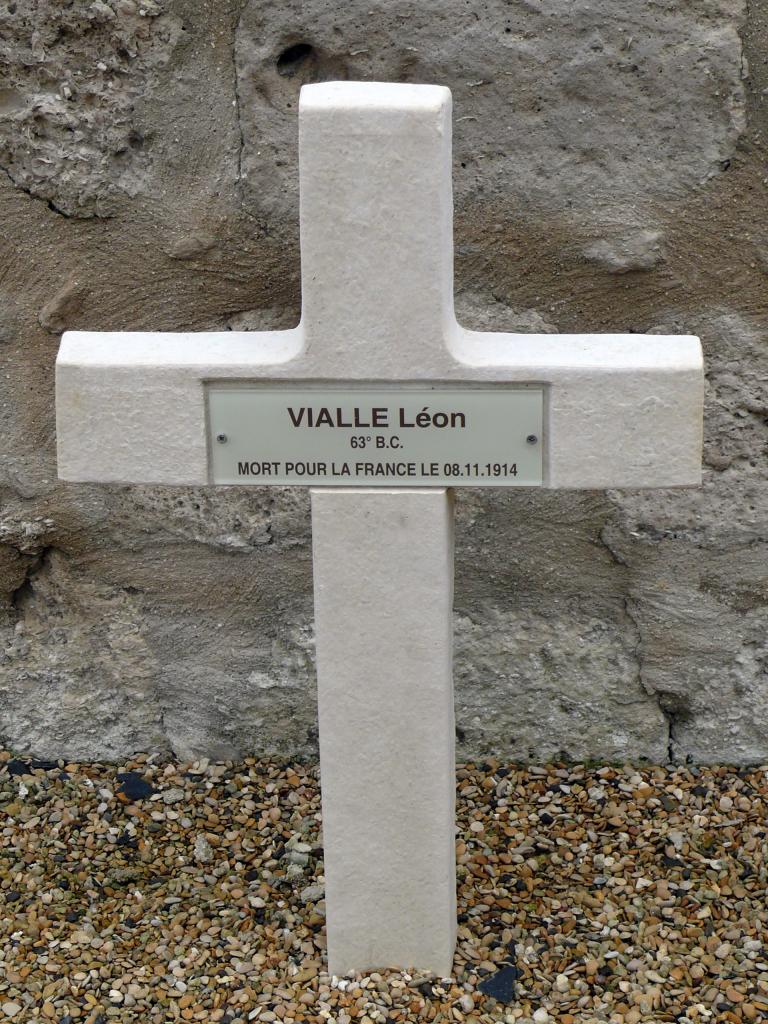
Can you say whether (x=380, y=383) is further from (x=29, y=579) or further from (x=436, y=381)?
(x=29, y=579)

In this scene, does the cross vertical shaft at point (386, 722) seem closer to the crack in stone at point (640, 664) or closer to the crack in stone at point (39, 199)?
the crack in stone at point (640, 664)

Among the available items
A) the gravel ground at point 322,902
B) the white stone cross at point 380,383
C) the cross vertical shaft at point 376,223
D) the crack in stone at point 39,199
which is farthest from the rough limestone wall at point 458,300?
the cross vertical shaft at point 376,223

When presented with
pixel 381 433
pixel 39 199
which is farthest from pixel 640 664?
pixel 39 199

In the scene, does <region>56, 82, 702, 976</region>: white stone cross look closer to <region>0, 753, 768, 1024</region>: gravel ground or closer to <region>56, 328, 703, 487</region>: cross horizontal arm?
<region>56, 328, 703, 487</region>: cross horizontal arm

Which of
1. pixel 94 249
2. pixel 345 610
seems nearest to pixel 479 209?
pixel 94 249

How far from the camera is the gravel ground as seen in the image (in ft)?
9.24

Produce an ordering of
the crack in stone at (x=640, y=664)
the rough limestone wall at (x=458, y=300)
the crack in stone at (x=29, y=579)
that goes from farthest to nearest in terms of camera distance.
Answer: the crack in stone at (x=29, y=579) → the crack in stone at (x=640, y=664) → the rough limestone wall at (x=458, y=300)

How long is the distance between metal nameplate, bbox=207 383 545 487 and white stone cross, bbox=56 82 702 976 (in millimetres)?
23

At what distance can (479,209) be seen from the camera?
3.23m

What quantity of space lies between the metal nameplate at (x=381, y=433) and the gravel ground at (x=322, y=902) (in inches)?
41.7

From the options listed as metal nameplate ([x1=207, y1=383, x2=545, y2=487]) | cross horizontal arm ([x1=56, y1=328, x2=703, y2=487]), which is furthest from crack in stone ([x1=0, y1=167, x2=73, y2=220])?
metal nameplate ([x1=207, y1=383, x2=545, y2=487])

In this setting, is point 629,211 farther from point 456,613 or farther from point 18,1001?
point 18,1001

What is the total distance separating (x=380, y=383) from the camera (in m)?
2.45

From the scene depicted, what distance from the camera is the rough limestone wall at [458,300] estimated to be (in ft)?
10.3
